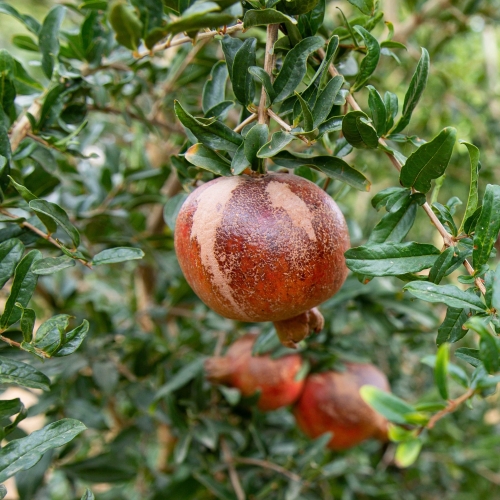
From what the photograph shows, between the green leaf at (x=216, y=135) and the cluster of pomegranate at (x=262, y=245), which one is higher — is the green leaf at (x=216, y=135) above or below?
above

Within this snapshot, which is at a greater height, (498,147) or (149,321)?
(498,147)

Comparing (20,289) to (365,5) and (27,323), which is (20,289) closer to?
(27,323)

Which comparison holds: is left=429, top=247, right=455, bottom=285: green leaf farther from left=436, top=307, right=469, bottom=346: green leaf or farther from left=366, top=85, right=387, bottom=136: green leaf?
left=366, top=85, right=387, bottom=136: green leaf

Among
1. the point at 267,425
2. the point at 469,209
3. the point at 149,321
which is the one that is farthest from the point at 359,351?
the point at 469,209

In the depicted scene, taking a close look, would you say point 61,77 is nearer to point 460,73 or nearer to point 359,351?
point 359,351

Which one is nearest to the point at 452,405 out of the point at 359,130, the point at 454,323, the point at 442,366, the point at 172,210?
the point at 442,366

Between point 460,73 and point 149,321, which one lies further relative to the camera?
point 460,73

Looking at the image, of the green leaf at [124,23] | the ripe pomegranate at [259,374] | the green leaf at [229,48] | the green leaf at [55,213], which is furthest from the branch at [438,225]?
the ripe pomegranate at [259,374]

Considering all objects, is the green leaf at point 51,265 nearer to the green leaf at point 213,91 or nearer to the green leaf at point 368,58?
the green leaf at point 213,91
